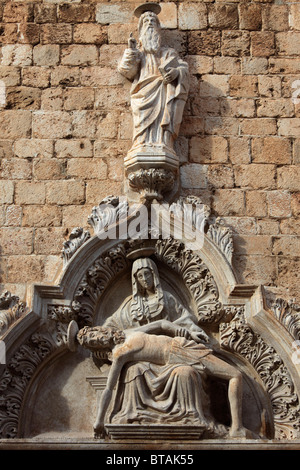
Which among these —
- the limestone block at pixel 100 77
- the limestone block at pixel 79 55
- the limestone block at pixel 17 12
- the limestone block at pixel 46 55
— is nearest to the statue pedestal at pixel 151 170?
the limestone block at pixel 100 77

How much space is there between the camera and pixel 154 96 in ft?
24.8

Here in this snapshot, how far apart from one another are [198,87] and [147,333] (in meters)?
2.04

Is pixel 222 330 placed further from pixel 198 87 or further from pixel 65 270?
pixel 198 87

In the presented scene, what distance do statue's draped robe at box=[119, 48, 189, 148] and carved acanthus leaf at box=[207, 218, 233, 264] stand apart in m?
0.73

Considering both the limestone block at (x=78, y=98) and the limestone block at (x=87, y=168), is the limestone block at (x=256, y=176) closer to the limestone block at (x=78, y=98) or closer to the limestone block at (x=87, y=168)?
the limestone block at (x=87, y=168)

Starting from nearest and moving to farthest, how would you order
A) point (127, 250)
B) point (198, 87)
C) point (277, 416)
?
point (277, 416), point (127, 250), point (198, 87)

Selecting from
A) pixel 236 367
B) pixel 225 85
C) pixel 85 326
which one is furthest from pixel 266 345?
pixel 225 85

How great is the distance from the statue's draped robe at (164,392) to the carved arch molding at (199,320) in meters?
0.31

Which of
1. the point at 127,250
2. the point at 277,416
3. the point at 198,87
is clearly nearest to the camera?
the point at 277,416

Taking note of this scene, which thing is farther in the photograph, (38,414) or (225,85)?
(225,85)

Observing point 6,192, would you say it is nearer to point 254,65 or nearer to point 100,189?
point 100,189

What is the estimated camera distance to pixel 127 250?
23.7 ft

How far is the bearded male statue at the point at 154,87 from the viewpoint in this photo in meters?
7.46

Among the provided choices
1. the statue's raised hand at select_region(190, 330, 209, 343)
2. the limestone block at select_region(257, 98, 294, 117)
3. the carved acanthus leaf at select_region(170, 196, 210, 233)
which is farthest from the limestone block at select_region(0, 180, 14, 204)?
the limestone block at select_region(257, 98, 294, 117)
